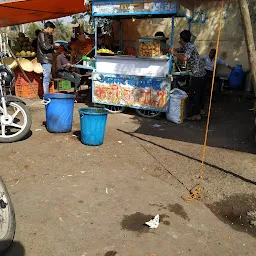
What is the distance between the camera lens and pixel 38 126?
6715mm

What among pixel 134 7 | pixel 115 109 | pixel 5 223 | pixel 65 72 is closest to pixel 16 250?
pixel 5 223

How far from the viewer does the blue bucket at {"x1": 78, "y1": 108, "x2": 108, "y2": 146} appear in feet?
17.4

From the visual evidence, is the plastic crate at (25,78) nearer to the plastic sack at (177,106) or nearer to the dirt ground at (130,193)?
the dirt ground at (130,193)

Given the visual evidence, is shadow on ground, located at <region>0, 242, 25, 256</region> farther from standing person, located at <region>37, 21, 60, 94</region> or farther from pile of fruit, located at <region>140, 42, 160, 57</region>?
standing person, located at <region>37, 21, 60, 94</region>

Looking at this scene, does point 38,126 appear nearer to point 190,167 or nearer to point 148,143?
point 148,143

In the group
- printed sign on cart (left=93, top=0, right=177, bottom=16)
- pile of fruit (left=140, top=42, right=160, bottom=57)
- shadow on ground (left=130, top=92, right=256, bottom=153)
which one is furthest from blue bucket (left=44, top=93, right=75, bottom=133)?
printed sign on cart (left=93, top=0, right=177, bottom=16)

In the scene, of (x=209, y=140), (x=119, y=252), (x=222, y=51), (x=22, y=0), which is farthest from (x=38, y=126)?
(x=222, y=51)

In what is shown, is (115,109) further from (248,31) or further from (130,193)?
(248,31)

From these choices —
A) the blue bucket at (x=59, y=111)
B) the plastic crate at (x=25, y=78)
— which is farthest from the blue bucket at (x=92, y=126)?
the plastic crate at (x=25, y=78)

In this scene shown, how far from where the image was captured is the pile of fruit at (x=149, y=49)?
7004 mm

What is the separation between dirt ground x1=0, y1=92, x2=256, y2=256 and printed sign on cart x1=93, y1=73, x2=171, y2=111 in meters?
1.12

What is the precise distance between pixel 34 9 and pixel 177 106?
16.8 ft

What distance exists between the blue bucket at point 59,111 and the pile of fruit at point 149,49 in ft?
7.35

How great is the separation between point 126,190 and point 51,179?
3.56 feet
